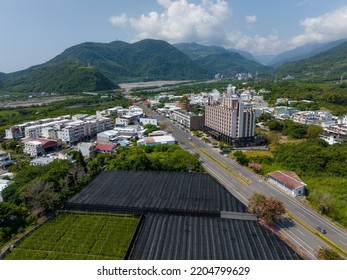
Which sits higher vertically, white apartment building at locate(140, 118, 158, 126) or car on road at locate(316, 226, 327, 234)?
white apartment building at locate(140, 118, 158, 126)

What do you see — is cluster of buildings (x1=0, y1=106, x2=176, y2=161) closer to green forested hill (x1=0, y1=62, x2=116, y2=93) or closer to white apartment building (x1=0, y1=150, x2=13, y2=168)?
white apartment building (x1=0, y1=150, x2=13, y2=168)

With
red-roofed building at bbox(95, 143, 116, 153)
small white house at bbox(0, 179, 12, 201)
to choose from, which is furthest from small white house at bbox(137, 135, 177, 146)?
small white house at bbox(0, 179, 12, 201)

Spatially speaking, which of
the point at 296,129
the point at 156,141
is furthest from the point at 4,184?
the point at 296,129

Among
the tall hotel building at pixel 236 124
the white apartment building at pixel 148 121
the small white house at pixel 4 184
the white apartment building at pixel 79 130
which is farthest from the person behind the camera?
the white apartment building at pixel 148 121

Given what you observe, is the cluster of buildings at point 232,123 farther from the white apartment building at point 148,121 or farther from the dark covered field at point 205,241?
the dark covered field at point 205,241

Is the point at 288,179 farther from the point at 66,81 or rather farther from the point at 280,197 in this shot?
the point at 66,81

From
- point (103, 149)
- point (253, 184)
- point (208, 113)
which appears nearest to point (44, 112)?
point (103, 149)

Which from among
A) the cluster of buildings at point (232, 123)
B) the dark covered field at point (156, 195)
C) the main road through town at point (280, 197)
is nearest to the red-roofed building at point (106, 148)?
the main road through town at point (280, 197)
